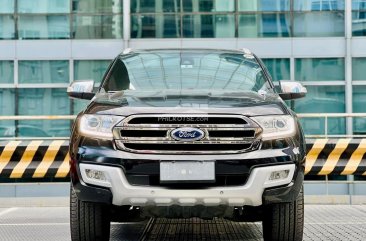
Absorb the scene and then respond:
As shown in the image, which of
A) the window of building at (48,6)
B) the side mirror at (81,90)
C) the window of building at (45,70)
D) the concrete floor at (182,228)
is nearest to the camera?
the side mirror at (81,90)

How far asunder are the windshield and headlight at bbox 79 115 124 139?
0.93 metres

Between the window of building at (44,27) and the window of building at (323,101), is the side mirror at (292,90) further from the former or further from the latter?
the window of building at (44,27)

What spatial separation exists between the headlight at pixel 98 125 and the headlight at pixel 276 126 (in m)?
1.05

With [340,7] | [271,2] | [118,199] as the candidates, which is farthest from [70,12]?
[118,199]

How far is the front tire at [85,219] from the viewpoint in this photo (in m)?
6.12

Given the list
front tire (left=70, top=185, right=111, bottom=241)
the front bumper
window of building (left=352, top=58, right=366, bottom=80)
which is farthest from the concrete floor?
window of building (left=352, top=58, right=366, bottom=80)

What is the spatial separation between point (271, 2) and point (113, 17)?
17.4 feet

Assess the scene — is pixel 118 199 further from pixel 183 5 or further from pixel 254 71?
pixel 183 5

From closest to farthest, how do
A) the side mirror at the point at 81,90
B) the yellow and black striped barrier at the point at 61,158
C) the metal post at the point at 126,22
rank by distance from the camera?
the side mirror at the point at 81,90 < the yellow and black striped barrier at the point at 61,158 < the metal post at the point at 126,22

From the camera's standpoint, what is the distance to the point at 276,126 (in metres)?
5.78

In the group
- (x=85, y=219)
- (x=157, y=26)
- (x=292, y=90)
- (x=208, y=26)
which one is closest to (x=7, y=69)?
(x=157, y=26)

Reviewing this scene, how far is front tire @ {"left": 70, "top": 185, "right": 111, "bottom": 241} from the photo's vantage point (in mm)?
6121

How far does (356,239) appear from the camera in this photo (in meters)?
7.39

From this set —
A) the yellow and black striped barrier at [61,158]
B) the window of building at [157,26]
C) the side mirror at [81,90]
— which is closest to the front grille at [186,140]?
the side mirror at [81,90]
